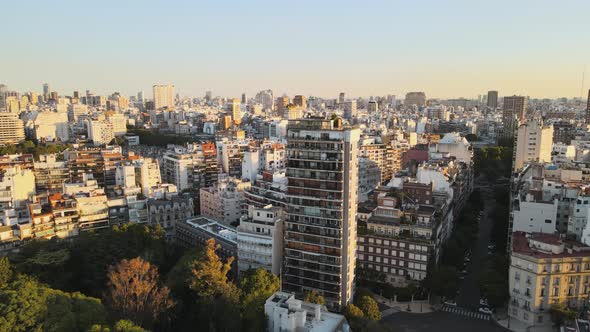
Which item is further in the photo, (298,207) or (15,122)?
(15,122)

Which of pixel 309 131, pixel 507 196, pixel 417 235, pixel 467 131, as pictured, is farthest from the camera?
pixel 467 131

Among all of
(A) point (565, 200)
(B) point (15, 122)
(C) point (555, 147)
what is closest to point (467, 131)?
(C) point (555, 147)

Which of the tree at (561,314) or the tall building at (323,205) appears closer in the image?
the tree at (561,314)

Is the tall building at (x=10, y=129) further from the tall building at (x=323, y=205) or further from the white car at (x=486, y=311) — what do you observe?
the white car at (x=486, y=311)

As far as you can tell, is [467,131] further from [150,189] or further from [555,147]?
[150,189]

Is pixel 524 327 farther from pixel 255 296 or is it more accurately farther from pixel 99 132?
pixel 99 132

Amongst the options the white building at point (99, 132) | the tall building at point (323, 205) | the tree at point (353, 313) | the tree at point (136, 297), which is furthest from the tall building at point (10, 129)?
the tree at point (353, 313)

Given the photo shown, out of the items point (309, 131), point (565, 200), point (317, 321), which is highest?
point (309, 131)

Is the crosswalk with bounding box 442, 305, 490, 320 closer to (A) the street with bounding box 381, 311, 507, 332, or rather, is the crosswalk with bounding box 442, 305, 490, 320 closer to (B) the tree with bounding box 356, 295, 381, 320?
(A) the street with bounding box 381, 311, 507, 332
